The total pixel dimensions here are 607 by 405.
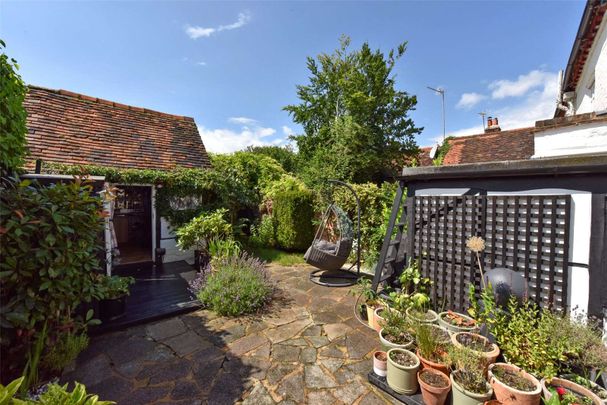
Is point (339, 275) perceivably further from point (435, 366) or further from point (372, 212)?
point (435, 366)

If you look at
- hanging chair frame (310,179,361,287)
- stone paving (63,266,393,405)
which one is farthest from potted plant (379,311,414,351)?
hanging chair frame (310,179,361,287)

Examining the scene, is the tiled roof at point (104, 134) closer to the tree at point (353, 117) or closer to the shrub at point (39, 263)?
the tree at point (353, 117)

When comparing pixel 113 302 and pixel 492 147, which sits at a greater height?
pixel 492 147

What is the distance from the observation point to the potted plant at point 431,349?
2633mm

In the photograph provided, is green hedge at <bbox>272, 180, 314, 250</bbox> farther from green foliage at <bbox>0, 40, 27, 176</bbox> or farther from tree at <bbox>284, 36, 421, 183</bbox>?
green foliage at <bbox>0, 40, 27, 176</bbox>

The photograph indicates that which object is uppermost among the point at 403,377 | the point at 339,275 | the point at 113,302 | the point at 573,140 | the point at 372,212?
the point at 573,140

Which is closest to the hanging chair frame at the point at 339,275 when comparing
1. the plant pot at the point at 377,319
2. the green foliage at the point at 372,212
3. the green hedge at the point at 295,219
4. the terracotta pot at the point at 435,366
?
the green foliage at the point at 372,212

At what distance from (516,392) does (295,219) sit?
6.99 m

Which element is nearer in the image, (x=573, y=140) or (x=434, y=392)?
(x=434, y=392)

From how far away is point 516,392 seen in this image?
215 centimetres

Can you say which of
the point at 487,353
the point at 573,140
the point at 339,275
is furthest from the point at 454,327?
the point at 573,140

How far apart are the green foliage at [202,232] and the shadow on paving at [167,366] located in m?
2.87

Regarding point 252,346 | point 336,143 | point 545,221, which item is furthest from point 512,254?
point 336,143

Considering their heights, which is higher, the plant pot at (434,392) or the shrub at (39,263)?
the shrub at (39,263)
